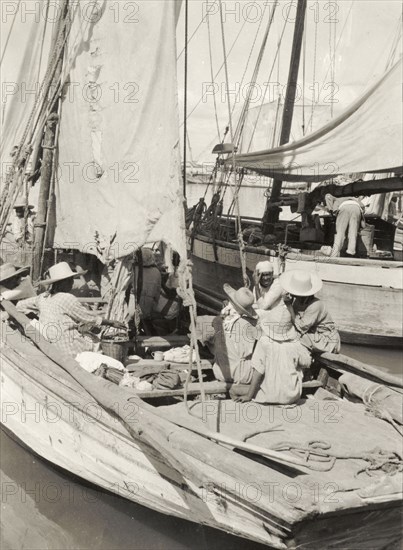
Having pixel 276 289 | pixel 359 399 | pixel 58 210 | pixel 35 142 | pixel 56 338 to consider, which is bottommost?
pixel 359 399

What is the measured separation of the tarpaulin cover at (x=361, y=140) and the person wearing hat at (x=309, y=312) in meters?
4.72

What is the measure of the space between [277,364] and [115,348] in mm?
1680

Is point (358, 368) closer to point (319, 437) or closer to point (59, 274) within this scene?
point (319, 437)

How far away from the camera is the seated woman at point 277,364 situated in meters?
5.25

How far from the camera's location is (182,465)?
13.2ft

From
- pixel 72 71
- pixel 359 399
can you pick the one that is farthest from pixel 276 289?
pixel 72 71

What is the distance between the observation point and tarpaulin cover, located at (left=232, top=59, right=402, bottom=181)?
10148 mm

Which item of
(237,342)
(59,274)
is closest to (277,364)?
(237,342)

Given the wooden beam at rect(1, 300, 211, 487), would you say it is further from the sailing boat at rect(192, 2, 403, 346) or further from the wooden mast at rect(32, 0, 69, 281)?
the sailing boat at rect(192, 2, 403, 346)

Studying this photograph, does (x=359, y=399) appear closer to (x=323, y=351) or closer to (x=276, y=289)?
(x=323, y=351)

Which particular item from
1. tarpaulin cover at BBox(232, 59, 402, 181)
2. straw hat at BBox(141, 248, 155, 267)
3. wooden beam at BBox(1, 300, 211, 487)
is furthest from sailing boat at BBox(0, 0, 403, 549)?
tarpaulin cover at BBox(232, 59, 402, 181)

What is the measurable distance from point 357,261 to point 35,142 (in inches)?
238

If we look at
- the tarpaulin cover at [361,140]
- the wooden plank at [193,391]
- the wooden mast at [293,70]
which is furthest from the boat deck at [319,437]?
the wooden mast at [293,70]

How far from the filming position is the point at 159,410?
5.00 meters
